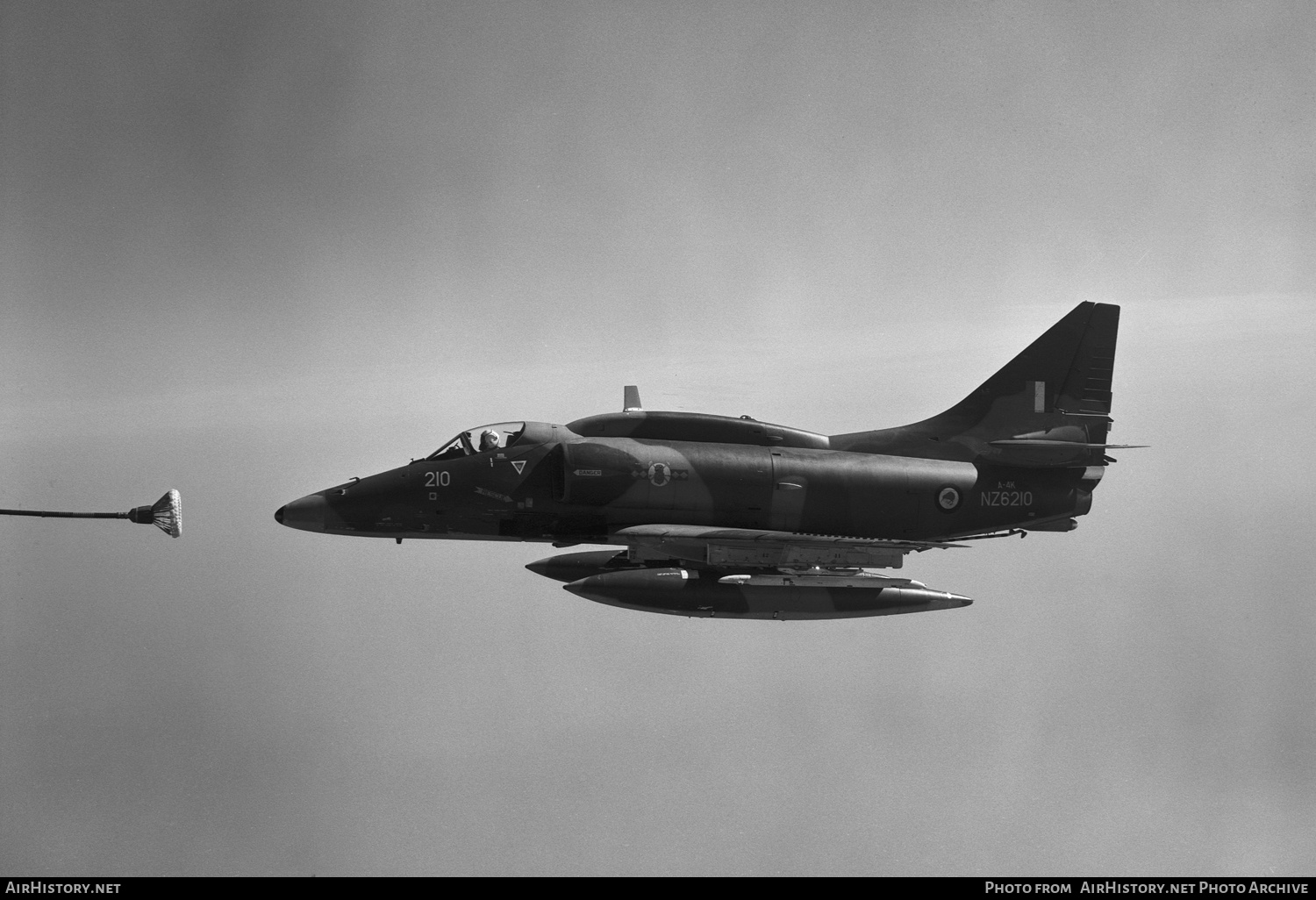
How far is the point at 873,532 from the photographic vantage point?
917 inches

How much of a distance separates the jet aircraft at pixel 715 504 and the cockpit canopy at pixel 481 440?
3 centimetres

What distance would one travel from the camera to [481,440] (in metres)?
22.8

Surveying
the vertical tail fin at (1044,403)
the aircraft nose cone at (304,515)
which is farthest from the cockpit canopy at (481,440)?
the vertical tail fin at (1044,403)

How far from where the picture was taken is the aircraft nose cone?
22172 mm

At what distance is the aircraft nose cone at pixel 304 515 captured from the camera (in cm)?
2217

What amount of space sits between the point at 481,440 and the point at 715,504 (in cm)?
519

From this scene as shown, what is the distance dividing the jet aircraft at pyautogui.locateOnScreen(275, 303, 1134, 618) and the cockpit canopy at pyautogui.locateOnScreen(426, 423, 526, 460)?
32mm

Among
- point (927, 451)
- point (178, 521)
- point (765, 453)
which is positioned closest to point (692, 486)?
point (765, 453)

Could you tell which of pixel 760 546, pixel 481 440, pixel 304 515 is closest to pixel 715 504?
pixel 760 546

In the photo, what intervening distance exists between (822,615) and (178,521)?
1235 cm

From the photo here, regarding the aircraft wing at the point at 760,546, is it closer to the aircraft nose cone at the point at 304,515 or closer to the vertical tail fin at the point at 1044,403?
the vertical tail fin at the point at 1044,403

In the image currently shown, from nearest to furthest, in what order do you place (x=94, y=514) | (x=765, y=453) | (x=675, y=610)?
(x=94, y=514), (x=675, y=610), (x=765, y=453)

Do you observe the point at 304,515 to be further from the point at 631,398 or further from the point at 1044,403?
the point at 1044,403

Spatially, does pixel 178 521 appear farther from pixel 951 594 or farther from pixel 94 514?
pixel 951 594
